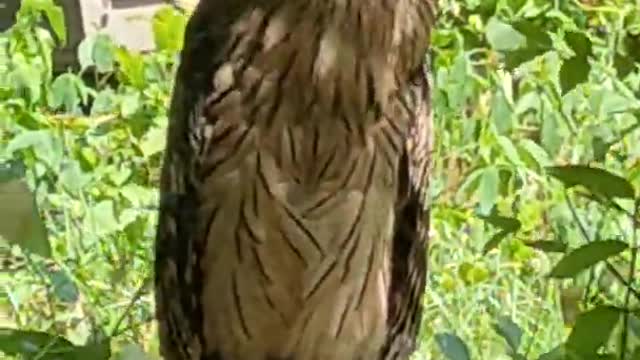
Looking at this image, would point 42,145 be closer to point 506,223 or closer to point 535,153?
point 535,153

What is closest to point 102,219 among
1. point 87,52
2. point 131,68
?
point 131,68

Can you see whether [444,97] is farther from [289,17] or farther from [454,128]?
[289,17]

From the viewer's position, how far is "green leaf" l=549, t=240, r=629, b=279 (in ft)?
5.60

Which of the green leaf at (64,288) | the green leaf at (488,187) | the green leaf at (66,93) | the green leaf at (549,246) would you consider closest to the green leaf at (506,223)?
the green leaf at (549,246)

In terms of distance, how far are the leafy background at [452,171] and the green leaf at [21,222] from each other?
9.7 inches

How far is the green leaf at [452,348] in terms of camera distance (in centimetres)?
196

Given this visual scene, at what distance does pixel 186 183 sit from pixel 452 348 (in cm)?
58

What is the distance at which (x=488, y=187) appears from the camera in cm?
268

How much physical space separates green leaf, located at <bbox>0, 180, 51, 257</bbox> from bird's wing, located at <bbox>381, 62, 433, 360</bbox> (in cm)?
39

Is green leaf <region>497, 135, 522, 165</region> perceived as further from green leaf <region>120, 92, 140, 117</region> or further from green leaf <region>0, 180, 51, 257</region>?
green leaf <region>0, 180, 51, 257</region>

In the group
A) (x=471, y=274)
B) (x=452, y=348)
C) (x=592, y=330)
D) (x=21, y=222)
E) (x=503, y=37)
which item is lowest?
(x=471, y=274)

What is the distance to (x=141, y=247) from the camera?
2637 mm

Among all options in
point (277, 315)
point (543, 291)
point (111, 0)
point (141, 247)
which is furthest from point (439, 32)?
point (277, 315)

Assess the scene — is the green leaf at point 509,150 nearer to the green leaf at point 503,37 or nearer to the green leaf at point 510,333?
the green leaf at point 503,37
